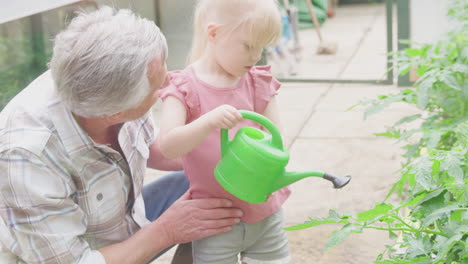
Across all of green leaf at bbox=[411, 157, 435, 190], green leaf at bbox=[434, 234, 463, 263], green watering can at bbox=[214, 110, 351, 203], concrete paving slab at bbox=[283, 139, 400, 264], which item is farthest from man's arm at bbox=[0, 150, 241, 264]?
concrete paving slab at bbox=[283, 139, 400, 264]

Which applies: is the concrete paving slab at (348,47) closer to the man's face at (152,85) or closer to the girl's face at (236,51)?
the girl's face at (236,51)

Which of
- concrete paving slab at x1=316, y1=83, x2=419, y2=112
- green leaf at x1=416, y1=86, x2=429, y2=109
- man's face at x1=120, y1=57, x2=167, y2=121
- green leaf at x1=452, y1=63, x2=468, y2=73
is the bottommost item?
concrete paving slab at x1=316, y1=83, x2=419, y2=112

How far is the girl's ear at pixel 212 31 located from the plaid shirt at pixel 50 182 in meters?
0.40

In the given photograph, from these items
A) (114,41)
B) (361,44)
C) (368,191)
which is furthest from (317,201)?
(361,44)

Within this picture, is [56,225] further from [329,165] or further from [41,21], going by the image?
[329,165]

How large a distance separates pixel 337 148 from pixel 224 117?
2.67 metres

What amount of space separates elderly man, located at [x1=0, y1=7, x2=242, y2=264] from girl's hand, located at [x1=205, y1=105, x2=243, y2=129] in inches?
7.2

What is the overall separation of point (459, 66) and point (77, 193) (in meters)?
1.51

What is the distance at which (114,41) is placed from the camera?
6.00 feet

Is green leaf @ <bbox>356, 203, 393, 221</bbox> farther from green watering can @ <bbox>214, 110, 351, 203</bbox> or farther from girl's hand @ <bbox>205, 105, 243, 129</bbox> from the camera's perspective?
girl's hand @ <bbox>205, 105, 243, 129</bbox>

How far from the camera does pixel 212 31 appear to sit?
6.97 feet

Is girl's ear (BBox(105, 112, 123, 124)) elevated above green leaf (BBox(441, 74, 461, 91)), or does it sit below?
above

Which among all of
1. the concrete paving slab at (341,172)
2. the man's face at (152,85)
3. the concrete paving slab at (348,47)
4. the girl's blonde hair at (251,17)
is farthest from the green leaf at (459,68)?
the concrete paving slab at (348,47)

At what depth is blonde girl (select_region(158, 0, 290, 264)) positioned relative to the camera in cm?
206
